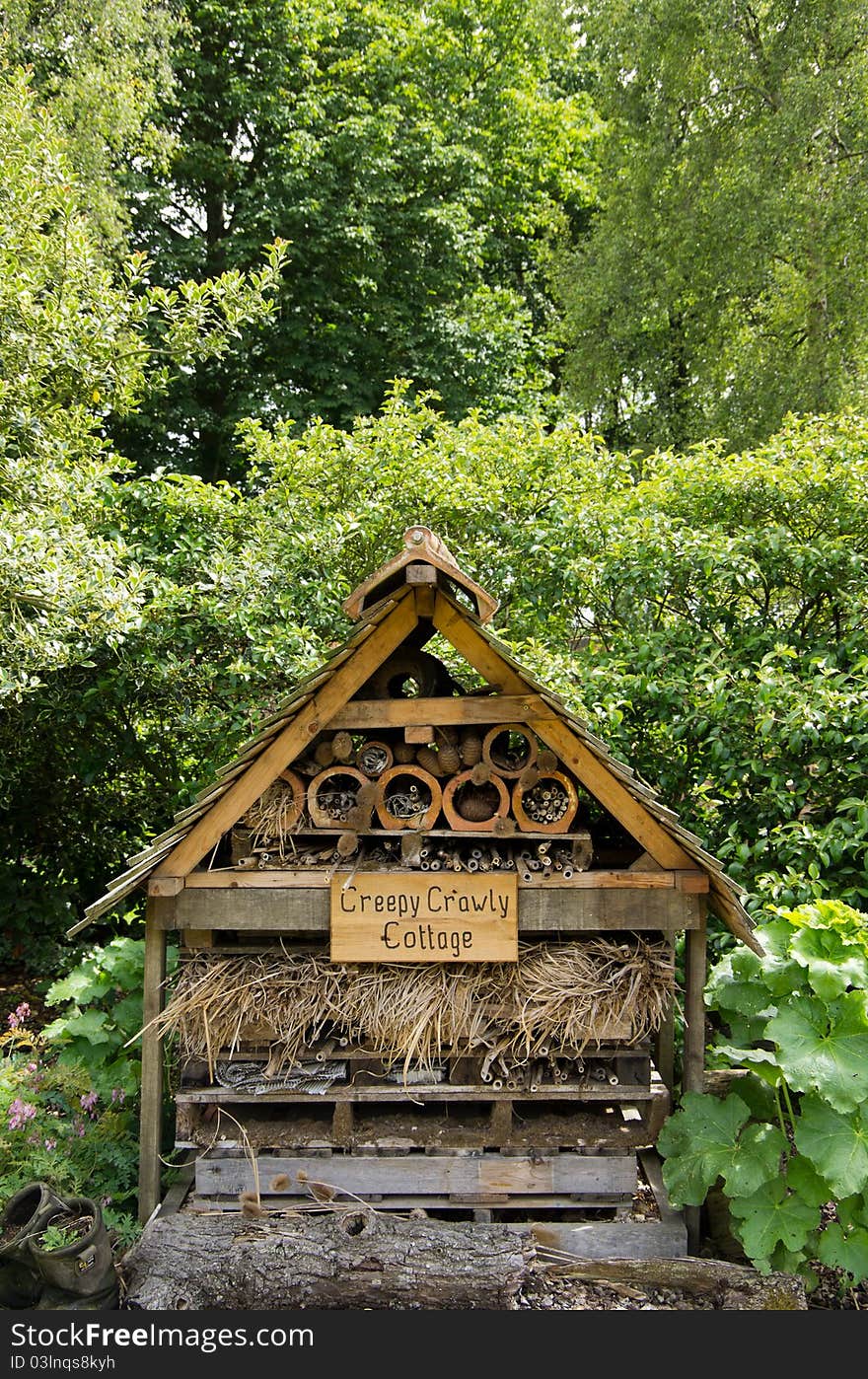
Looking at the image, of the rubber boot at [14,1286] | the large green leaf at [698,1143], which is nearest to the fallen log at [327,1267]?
the rubber boot at [14,1286]

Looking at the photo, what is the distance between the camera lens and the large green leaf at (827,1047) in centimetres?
325

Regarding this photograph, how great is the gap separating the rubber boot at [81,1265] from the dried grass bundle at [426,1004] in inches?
28.7

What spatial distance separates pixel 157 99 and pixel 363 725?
13.3 meters

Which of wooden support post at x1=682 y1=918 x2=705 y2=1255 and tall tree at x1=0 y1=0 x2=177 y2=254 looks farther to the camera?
tall tree at x1=0 y1=0 x2=177 y2=254

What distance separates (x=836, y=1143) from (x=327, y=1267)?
183 centimetres

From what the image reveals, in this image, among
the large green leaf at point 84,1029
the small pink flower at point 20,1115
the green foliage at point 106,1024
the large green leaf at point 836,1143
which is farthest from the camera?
the large green leaf at point 84,1029

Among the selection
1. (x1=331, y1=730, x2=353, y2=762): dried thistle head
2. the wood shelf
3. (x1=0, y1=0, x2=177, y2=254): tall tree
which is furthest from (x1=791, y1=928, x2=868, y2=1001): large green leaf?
(x1=0, y1=0, x2=177, y2=254): tall tree

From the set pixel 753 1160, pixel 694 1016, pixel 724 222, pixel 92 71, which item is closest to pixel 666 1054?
pixel 694 1016

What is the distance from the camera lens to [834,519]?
642 cm

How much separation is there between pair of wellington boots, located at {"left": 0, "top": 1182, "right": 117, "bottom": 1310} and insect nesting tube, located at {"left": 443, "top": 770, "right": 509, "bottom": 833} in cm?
202

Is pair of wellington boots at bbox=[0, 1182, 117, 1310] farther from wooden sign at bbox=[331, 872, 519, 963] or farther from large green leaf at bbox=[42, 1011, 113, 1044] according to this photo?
wooden sign at bbox=[331, 872, 519, 963]

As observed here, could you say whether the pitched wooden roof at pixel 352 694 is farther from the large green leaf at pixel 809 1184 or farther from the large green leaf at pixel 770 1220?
the large green leaf at pixel 770 1220

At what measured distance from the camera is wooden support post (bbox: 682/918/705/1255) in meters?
3.86

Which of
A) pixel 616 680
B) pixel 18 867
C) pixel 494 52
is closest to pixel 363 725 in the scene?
pixel 616 680
